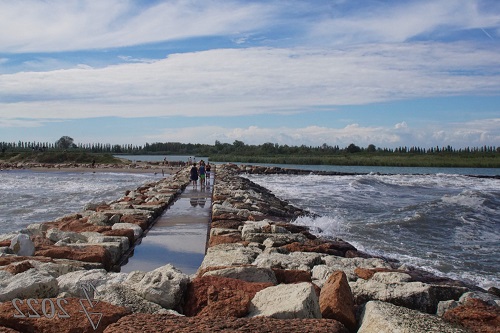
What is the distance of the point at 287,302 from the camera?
2750mm

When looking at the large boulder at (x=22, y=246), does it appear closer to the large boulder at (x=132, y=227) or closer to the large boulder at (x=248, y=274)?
the large boulder at (x=132, y=227)

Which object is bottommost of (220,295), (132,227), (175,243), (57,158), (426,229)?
(426,229)

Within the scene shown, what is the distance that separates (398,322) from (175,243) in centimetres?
369

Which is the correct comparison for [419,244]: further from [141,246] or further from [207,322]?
[207,322]

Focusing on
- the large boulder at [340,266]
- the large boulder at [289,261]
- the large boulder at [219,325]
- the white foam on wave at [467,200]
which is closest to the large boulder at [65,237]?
the large boulder at [289,261]

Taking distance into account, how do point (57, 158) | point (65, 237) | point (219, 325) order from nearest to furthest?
point (219, 325), point (65, 237), point (57, 158)

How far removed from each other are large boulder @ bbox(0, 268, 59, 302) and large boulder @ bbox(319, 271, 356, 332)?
167 centimetres

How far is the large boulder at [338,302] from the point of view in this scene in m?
2.72

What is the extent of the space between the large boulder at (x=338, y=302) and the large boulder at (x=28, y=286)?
1.67m

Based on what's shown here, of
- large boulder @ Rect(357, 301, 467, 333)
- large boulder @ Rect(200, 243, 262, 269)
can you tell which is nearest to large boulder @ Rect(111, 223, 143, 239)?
large boulder @ Rect(200, 243, 262, 269)

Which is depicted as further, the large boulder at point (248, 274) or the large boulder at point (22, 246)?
the large boulder at point (22, 246)

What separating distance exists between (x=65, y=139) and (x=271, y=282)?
9642 cm

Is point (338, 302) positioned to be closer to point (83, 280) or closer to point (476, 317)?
point (476, 317)

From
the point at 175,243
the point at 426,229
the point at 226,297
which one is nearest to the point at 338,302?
the point at 226,297
